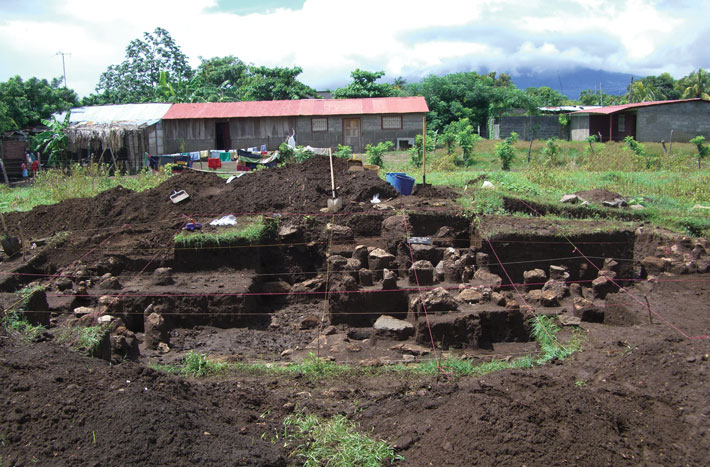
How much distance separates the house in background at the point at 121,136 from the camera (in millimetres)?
22422

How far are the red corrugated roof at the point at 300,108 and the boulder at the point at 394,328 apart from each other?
18.2m

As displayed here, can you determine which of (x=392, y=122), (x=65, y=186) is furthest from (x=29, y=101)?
(x=392, y=122)

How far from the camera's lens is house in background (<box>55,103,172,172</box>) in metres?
22.4

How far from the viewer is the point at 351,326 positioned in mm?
8570

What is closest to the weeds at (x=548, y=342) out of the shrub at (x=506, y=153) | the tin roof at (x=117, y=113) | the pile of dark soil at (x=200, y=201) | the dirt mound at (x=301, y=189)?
the pile of dark soil at (x=200, y=201)

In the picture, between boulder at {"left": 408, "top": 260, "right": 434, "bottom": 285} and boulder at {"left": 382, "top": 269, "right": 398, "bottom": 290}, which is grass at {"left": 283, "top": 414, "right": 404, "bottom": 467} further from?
boulder at {"left": 408, "top": 260, "right": 434, "bottom": 285}

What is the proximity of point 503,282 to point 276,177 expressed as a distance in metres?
6.17

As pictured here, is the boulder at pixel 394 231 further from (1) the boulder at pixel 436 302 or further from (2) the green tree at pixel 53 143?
(2) the green tree at pixel 53 143

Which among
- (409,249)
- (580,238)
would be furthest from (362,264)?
(580,238)

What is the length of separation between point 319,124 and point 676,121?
18092 millimetres

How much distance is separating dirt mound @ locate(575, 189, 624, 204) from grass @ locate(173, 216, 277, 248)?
7425 mm

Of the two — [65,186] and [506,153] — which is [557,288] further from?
[65,186]

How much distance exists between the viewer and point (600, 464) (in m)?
3.67

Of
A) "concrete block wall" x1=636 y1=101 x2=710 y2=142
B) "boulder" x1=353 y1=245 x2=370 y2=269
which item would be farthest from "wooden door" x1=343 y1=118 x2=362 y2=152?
"boulder" x1=353 y1=245 x2=370 y2=269
